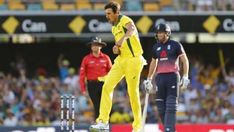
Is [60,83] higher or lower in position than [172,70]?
higher

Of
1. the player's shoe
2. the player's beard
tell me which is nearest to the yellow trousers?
the player's shoe

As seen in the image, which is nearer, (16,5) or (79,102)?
(79,102)

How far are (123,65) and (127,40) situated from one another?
42 cm

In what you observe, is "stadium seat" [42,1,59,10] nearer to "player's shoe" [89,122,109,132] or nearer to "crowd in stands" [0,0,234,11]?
"crowd in stands" [0,0,234,11]

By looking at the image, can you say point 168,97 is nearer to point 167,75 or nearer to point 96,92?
point 167,75

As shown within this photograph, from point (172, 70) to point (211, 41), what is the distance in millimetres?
14305

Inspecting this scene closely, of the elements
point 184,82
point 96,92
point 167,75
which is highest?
point 96,92

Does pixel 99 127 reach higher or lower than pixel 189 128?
lower

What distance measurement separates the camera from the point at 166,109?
14.1 m

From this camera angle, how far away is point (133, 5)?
25688mm

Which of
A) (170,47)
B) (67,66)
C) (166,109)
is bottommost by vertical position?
(166,109)

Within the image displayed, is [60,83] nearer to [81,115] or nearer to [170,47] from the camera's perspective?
[81,115]

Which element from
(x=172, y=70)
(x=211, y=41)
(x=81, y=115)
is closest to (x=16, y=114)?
(x=81, y=115)

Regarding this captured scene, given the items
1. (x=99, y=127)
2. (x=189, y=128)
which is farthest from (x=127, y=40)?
(x=189, y=128)
